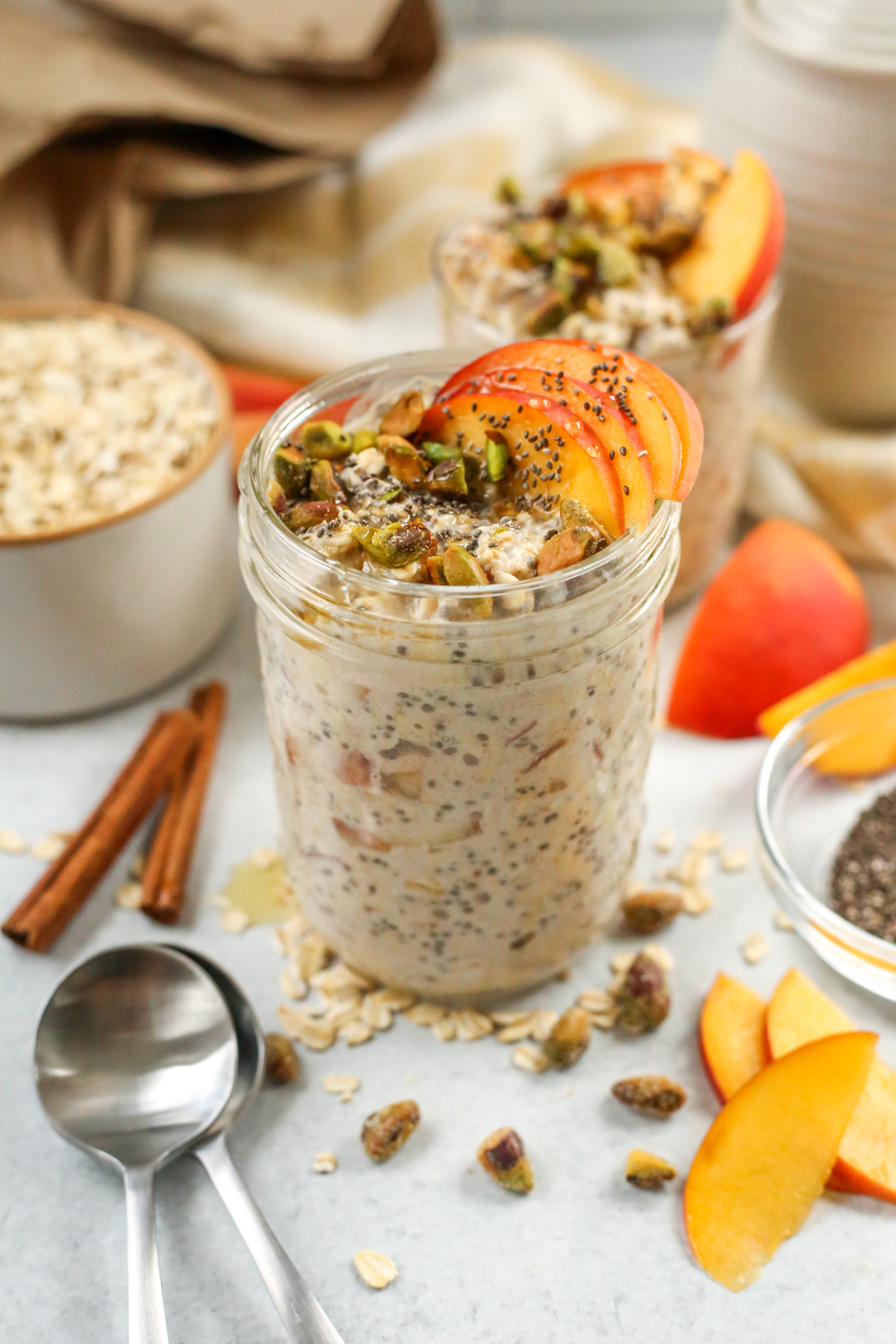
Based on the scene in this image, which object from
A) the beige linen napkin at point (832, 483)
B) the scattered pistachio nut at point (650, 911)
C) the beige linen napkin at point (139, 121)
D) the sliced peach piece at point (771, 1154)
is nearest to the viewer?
the sliced peach piece at point (771, 1154)

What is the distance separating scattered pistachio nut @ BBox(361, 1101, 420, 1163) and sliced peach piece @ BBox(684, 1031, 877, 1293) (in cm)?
21

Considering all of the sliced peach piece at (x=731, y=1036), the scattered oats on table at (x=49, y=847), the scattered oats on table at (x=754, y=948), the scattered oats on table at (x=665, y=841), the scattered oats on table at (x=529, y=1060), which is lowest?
the scattered oats on table at (x=49, y=847)

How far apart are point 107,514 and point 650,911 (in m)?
0.63

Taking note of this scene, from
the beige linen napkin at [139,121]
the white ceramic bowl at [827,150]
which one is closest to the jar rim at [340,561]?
the white ceramic bowl at [827,150]

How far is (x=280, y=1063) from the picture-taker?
1.00m

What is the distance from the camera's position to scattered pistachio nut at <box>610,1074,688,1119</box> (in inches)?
38.3

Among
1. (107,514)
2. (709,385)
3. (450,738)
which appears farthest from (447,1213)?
(709,385)

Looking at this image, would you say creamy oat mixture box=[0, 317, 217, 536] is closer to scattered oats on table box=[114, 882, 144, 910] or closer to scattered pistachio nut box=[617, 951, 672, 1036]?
scattered oats on table box=[114, 882, 144, 910]

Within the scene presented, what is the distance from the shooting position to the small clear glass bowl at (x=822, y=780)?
1152mm

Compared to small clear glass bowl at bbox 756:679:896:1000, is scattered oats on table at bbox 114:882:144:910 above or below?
below

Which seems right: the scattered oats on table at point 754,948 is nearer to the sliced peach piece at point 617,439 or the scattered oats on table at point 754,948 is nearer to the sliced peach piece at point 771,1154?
the sliced peach piece at point 771,1154

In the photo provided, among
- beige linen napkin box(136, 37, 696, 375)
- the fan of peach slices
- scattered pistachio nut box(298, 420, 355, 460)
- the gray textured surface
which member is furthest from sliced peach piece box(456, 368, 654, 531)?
beige linen napkin box(136, 37, 696, 375)

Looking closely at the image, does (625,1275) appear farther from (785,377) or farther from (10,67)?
(10,67)

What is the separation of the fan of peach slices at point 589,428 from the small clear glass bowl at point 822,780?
1.28 feet
